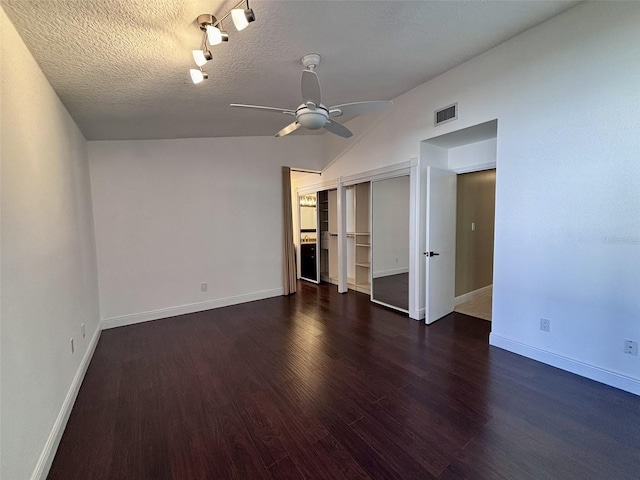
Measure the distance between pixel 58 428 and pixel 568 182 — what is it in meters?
4.33

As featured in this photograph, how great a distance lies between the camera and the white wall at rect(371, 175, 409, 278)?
470 centimetres

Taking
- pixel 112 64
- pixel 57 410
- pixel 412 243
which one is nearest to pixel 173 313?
Result: pixel 57 410

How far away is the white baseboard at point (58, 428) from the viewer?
4.95ft

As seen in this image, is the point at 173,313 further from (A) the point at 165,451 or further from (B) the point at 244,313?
(A) the point at 165,451

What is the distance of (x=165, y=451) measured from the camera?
1.71 m

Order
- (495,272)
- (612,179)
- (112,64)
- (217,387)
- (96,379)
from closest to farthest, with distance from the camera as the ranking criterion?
(112,64) < (612,179) < (217,387) < (96,379) < (495,272)

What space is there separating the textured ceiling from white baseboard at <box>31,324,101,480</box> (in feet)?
7.99

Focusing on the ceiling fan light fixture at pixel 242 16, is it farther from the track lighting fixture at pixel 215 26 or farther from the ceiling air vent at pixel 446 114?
the ceiling air vent at pixel 446 114

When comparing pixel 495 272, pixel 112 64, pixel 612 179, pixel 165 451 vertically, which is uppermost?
pixel 112 64

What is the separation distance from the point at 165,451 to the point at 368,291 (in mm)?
4030

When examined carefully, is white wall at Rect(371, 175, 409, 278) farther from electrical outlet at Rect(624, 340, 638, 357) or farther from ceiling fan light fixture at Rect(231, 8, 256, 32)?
ceiling fan light fixture at Rect(231, 8, 256, 32)

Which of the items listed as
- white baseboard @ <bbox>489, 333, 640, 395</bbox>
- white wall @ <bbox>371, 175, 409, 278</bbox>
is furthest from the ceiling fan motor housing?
white baseboard @ <bbox>489, 333, 640, 395</bbox>

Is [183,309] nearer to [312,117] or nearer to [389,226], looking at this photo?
[312,117]

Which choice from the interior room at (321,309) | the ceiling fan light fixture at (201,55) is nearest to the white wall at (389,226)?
the interior room at (321,309)
